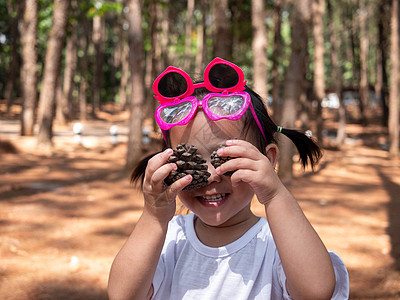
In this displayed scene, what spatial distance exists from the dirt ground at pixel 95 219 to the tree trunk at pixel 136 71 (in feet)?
3.30

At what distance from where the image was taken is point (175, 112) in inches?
72.2

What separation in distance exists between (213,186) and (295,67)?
274 inches

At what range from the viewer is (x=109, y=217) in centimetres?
580

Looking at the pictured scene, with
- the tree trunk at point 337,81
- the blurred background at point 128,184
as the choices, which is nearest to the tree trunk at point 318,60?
the blurred background at point 128,184

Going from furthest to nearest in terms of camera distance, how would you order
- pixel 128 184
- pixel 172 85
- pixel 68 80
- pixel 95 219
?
pixel 68 80 < pixel 128 184 < pixel 95 219 < pixel 172 85

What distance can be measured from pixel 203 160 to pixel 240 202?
288 mm

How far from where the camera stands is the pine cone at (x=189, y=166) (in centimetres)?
159

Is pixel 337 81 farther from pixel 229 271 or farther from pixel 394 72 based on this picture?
pixel 229 271

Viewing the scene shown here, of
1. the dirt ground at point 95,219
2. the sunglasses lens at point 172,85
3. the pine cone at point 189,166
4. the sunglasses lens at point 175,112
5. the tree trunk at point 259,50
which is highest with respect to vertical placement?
the tree trunk at point 259,50

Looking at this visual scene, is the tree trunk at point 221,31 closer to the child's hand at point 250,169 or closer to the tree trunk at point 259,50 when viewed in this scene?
the tree trunk at point 259,50

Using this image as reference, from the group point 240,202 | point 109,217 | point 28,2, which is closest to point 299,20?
point 109,217

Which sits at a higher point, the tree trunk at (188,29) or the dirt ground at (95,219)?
the tree trunk at (188,29)

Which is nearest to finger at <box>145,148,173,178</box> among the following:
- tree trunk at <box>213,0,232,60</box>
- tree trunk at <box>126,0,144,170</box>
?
tree trunk at <box>126,0,144,170</box>

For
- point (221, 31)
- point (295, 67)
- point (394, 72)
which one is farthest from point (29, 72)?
point (394, 72)
